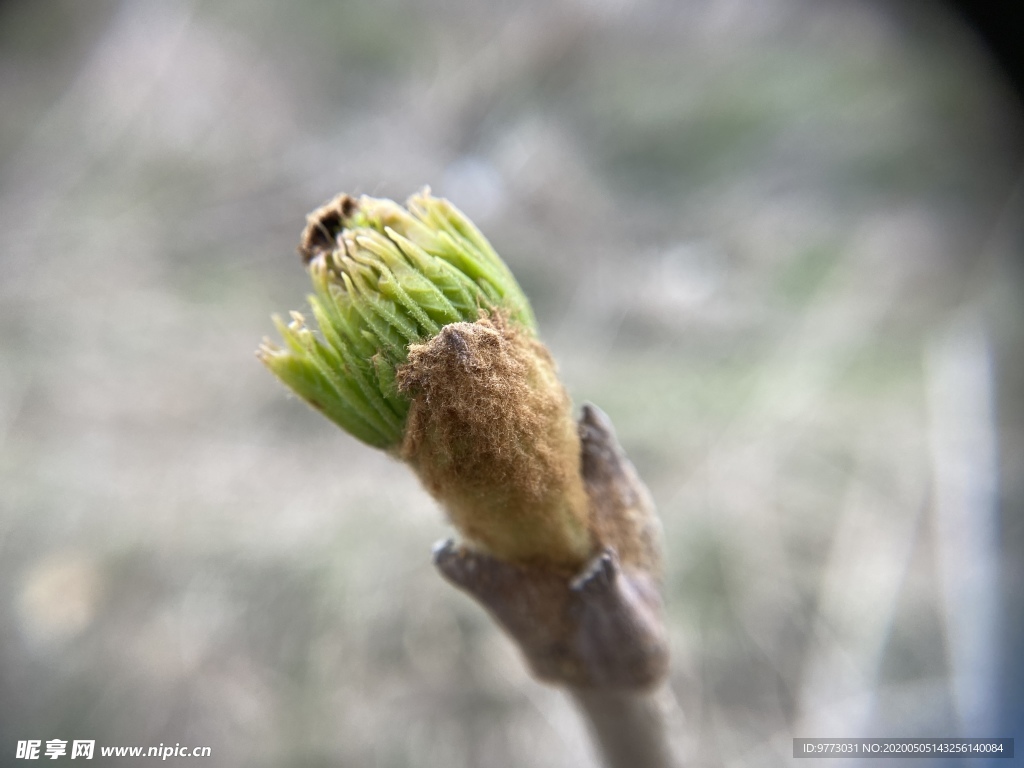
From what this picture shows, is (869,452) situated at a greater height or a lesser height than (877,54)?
lesser

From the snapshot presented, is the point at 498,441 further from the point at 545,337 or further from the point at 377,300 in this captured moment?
the point at 545,337

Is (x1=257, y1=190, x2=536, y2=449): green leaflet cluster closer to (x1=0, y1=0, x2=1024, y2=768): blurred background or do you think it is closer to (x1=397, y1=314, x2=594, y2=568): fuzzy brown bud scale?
(x1=397, y1=314, x2=594, y2=568): fuzzy brown bud scale

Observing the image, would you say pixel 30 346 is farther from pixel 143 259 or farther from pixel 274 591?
pixel 274 591

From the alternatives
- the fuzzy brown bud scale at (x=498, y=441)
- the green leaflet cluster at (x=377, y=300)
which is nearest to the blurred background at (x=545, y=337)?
the fuzzy brown bud scale at (x=498, y=441)

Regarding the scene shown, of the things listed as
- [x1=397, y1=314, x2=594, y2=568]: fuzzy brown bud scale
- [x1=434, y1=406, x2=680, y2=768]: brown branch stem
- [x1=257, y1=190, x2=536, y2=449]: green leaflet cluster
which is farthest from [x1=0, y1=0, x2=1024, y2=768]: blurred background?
[x1=257, y1=190, x2=536, y2=449]: green leaflet cluster

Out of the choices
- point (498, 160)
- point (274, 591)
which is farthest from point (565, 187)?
point (274, 591)

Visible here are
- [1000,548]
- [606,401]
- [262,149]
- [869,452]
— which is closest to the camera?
[1000,548]
